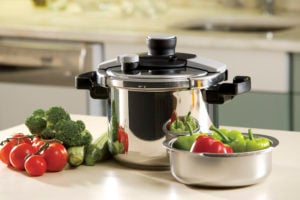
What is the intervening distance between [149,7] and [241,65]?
0.79 metres

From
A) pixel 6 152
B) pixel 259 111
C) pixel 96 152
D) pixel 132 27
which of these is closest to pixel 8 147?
pixel 6 152

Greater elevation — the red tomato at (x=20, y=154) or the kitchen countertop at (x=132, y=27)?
the kitchen countertop at (x=132, y=27)

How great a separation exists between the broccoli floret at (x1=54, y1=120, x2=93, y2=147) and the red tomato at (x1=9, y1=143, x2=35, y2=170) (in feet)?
0.30

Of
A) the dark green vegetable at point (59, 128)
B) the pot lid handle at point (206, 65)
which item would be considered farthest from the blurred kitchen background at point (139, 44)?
the dark green vegetable at point (59, 128)

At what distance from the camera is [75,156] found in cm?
260

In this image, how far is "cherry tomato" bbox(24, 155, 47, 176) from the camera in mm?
2541

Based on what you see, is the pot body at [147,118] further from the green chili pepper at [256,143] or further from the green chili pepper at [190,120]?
the green chili pepper at [256,143]

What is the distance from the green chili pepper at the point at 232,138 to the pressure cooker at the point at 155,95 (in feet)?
0.31

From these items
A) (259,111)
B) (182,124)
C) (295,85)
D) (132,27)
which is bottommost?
(259,111)

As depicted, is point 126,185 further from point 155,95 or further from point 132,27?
point 132,27

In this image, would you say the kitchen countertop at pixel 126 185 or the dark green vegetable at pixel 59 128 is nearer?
the kitchen countertop at pixel 126 185

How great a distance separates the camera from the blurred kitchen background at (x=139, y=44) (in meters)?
4.13

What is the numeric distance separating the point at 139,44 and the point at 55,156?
185cm

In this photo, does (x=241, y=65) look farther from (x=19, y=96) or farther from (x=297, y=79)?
(x=19, y=96)
